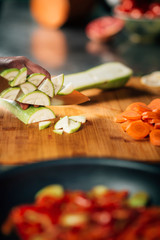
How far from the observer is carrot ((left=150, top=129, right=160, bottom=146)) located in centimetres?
238

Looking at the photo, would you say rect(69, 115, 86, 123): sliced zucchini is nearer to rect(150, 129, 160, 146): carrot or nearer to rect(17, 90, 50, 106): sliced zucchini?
rect(17, 90, 50, 106): sliced zucchini

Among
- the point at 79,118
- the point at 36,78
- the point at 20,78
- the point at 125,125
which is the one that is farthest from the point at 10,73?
the point at 125,125

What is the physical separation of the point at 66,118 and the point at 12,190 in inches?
40.3

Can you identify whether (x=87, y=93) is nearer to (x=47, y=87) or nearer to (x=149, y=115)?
(x=47, y=87)

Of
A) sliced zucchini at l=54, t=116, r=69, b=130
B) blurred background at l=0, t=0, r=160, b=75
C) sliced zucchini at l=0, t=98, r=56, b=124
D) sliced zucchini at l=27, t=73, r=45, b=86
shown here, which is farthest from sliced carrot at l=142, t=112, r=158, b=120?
blurred background at l=0, t=0, r=160, b=75

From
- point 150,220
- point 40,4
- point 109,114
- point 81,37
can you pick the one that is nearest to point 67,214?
point 150,220

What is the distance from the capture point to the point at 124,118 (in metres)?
2.68

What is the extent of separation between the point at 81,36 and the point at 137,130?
437 centimetres

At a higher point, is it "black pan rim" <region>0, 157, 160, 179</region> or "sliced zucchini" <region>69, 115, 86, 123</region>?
"black pan rim" <region>0, 157, 160, 179</region>

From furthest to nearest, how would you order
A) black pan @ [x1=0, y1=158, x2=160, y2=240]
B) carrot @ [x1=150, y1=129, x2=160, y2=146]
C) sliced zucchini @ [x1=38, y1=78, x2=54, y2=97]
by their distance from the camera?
sliced zucchini @ [x1=38, y1=78, x2=54, y2=97]
carrot @ [x1=150, y1=129, x2=160, y2=146]
black pan @ [x1=0, y1=158, x2=160, y2=240]

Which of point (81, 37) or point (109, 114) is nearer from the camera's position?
point (109, 114)

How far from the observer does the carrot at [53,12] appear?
7003mm

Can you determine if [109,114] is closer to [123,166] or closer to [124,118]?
[124,118]

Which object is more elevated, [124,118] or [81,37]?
[124,118]
